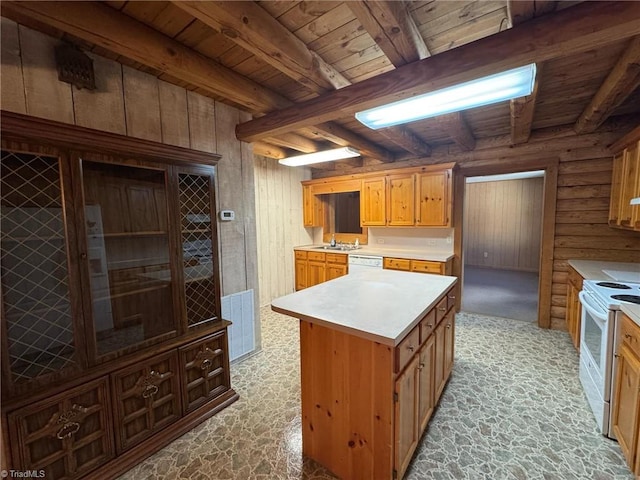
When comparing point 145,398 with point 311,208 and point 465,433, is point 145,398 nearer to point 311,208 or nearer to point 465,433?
point 465,433

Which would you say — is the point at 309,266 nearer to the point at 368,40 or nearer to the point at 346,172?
the point at 346,172

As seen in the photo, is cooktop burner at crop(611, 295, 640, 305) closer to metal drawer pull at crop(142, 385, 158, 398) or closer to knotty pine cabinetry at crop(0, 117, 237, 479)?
knotty pine cabinetry at crop(0, 117, 237, 479)

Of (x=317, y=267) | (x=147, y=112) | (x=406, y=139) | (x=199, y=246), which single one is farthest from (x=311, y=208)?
(x=147, y=112)

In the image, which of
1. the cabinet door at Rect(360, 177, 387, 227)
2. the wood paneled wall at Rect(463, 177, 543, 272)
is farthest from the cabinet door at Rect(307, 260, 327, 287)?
the wood paneled wall at Rect(463, 177, 543, 272)

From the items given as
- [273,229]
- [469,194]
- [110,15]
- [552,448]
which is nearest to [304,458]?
[552,448]

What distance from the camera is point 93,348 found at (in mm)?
1574

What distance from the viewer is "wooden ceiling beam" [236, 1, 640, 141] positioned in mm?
1188

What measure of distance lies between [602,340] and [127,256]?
10.9ft

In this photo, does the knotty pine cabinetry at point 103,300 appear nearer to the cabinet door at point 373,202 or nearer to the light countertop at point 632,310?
the light countertop at point 632,310

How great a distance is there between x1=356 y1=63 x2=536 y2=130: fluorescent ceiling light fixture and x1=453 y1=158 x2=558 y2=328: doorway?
85.5 inches

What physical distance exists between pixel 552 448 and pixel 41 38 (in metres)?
4.01

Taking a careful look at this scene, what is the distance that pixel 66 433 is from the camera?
1466 millimetres

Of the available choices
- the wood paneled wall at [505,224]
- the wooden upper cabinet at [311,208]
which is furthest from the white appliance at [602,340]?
the wood paneled wall at [505,224]

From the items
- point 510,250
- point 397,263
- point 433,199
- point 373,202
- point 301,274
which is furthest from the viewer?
point 510,250
